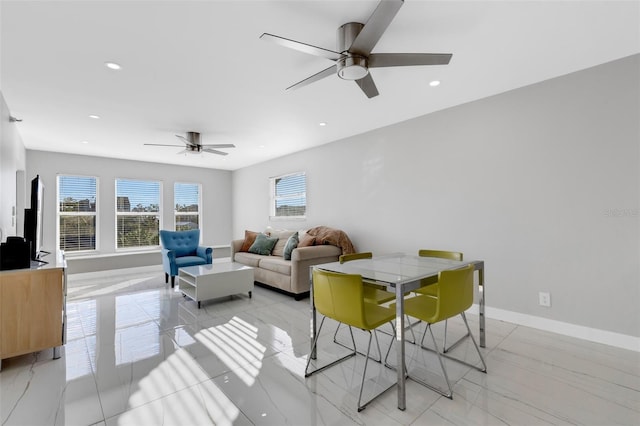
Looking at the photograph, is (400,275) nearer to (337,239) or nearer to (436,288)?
(436,288)

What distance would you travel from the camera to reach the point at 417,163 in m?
3.91

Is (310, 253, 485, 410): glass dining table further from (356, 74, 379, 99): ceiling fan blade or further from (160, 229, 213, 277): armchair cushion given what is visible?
(160, 229, 213, 277): armchair cushion

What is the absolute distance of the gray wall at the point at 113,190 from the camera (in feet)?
18.2

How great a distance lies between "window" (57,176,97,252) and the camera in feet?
18.8

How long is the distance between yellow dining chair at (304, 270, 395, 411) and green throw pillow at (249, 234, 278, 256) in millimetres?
3222

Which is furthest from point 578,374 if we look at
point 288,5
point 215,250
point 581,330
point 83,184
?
point 83,184

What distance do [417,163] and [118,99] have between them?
3.62m

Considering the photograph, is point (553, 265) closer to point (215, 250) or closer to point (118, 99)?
point (118, 99)

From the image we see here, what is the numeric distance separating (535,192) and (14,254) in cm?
475

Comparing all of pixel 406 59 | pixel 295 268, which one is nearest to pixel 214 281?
pixel 295 268

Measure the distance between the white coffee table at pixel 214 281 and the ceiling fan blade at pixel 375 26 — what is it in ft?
10.4

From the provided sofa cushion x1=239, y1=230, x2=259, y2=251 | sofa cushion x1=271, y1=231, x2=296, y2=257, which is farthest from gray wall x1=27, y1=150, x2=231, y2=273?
sofa cushion x1=271, y1=231, x2=296, y2=257

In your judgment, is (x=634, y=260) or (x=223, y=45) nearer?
(x=223, y=45)

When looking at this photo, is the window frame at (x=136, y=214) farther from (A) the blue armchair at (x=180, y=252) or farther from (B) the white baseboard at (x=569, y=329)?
(B) the white baseboard at (x=569, y=329)
